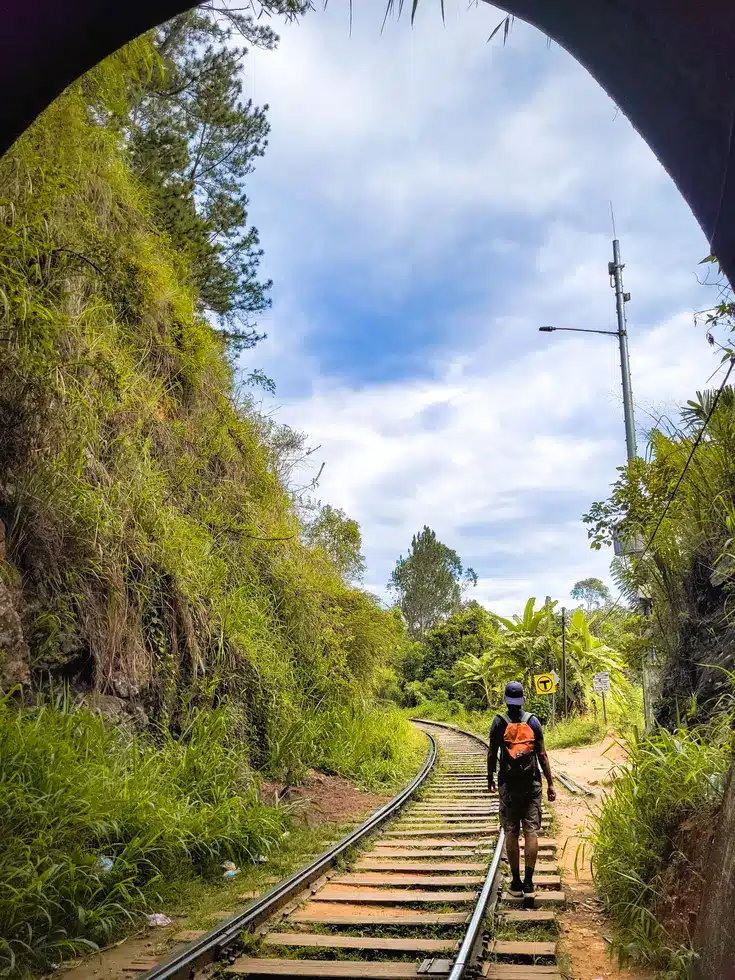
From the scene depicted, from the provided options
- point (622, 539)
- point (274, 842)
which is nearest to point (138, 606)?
point (274, 842)

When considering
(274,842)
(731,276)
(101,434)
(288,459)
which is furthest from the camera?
(288,459)

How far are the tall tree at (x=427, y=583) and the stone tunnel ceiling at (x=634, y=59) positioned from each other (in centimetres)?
5799

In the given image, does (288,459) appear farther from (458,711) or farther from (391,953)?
(458,711)

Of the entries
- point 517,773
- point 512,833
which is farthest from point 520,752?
point 512,833

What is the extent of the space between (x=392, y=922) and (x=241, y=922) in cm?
111

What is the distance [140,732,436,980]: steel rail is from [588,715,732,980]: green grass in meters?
2.50

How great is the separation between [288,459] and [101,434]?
25.9 ft

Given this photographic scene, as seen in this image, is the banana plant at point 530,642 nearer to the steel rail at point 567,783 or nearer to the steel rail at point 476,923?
the steel rail at point 567,783

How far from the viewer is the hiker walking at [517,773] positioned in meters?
6.59

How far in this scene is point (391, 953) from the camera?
502 centimetres

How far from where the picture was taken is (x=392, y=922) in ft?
18.3

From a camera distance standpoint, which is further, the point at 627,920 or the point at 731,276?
the point at 627,920

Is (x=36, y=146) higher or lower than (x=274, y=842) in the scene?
higher

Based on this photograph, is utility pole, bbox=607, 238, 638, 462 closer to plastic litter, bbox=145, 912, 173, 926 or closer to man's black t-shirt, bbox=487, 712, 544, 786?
man's black t-shirt, bbox=487, 712, 544, 786
